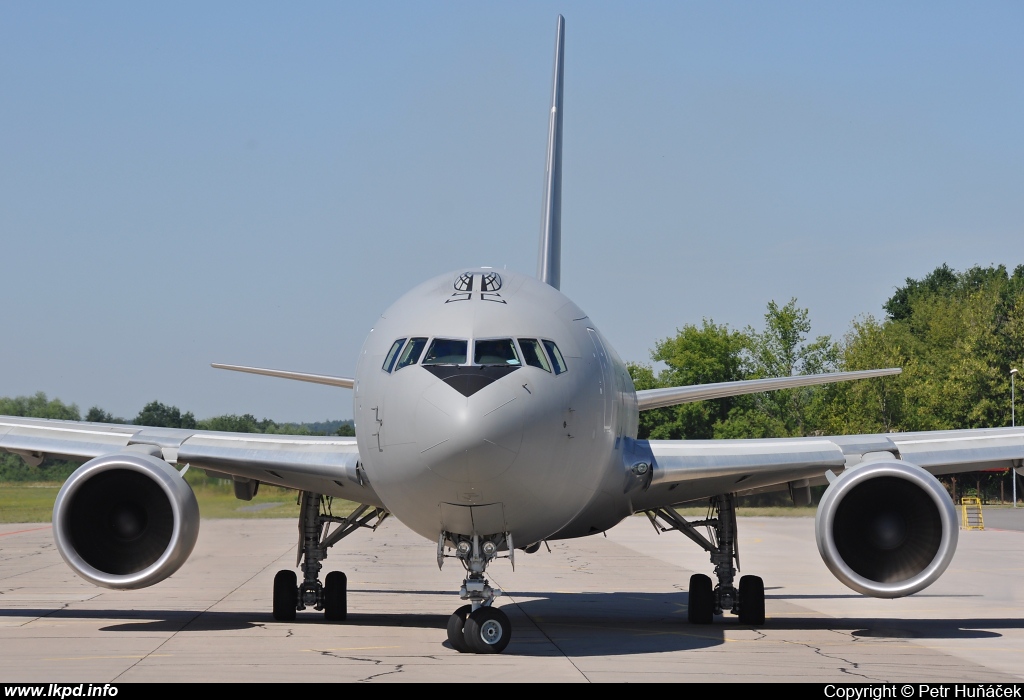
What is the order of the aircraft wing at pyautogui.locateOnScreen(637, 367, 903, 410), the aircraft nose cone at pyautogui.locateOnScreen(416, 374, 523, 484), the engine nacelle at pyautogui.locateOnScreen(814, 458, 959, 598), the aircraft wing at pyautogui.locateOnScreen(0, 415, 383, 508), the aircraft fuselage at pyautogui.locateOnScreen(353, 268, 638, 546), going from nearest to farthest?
the aircraft nose cone at pyautogui.locateOnScreen(416, 374, 523, 484) < the aircraft fuselage at pyautogui.locateOnScreen(353, 268, 638, 546) < the engine nacelle at pyautogui.locateOnScreen(814, 458, 959, 598) < the aircraft wing at pyautogui.locateOnScreen(0, 415, 383, 508) < the aircraft wing at pyautogui.locateOnScreen(637, 367, 903, 410)

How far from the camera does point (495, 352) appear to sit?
1038 cm

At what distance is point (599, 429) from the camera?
1133 centimetres

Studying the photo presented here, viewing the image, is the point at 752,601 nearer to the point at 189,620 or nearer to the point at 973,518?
the point at 189,620

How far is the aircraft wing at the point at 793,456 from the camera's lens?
13.2 m

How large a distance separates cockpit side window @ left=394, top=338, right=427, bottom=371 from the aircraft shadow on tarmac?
313 cm

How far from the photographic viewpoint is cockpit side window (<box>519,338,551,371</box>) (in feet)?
34.2

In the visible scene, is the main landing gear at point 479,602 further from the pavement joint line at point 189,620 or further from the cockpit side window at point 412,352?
the pavement joint line at point 189,620

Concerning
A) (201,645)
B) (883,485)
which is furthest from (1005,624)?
(201,645)

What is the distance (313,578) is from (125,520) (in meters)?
3.08

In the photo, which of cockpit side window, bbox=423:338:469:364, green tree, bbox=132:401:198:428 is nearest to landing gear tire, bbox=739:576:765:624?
cockpit side window, bbox=423:338:469:364

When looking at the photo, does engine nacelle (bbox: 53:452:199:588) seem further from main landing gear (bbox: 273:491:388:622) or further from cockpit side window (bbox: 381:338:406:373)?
cockpit side window (bbox: 381:338:406:373)

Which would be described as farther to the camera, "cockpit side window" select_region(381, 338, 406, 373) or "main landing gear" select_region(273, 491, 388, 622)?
"main landing gear" select_region(273, 491, 388, 622)

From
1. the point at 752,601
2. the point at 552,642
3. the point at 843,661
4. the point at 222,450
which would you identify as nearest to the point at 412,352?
the point at 552,642

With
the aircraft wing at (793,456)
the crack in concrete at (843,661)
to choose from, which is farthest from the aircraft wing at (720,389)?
the crack in concrete at (843,661)
